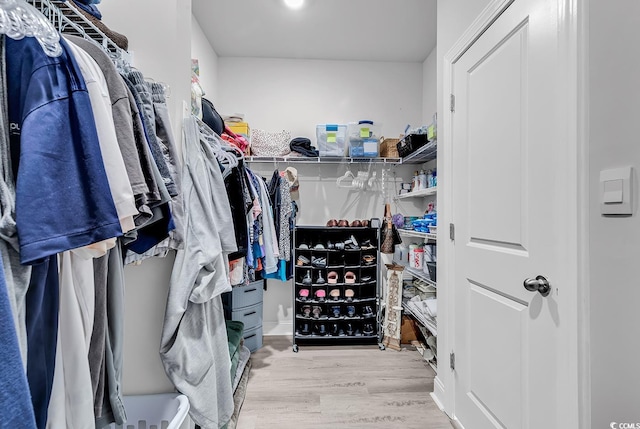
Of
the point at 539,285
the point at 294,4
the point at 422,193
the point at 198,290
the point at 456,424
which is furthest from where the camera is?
the point at 422,193

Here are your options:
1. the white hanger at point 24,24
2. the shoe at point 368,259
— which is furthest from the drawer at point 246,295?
the white hanger at point 24,24

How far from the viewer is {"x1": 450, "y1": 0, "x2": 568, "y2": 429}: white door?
1029mm

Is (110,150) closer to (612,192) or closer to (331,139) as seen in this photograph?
(612,192)

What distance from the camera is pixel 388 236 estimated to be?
2787 mm

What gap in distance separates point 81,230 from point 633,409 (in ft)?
4.62

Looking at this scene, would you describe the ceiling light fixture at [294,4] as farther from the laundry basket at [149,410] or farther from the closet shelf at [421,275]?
the laundry basket at [149,410]

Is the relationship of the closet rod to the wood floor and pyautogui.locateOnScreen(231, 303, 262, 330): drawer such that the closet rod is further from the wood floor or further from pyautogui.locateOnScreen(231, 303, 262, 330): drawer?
pyautogui.locateOnScreen(231, 303, 262, 330): drawer

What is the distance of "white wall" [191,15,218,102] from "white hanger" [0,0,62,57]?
Answer: 2.02 m

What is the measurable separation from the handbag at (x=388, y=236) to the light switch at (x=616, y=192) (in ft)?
6.42

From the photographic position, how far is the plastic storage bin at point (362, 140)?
2791 mm

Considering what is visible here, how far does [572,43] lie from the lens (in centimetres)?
91

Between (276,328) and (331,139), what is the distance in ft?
6.69

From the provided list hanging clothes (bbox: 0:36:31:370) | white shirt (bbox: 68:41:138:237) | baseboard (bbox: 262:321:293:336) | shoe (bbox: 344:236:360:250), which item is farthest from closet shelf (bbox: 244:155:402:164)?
hanging clothes (bbox: 0:36:31:370)

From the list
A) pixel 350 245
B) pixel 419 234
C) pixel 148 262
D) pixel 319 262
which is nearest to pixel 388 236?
pixel 350 245
